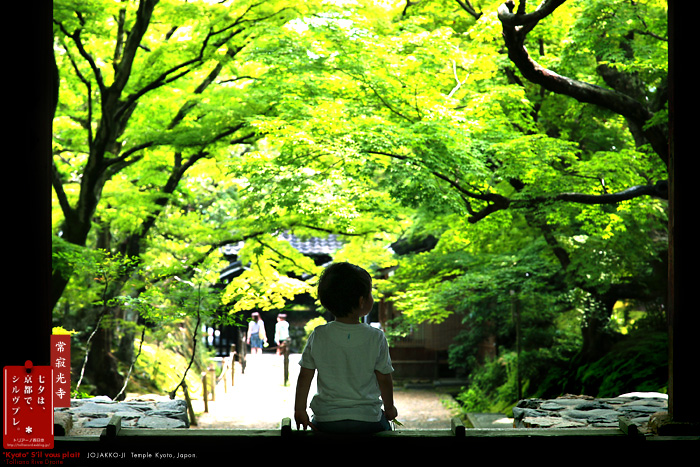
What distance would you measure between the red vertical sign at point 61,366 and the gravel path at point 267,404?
570cm

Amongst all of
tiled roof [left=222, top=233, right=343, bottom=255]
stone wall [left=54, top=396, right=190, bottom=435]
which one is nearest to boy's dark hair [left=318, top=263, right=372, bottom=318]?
stone wall [left=54, top=396, right=190, bottom=435]

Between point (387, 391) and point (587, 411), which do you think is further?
point (587, 411)

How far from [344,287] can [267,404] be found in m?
11.4

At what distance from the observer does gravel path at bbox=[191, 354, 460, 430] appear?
12.7m

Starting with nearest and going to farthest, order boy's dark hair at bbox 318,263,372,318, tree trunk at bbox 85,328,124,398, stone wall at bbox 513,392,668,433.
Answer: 1. boy's dark hair at bbox 318,263,372,318
2. stone wall at bbox 513,392,668,433
3. tree trunk at bbox 85,328,124,398

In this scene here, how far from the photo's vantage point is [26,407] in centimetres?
348

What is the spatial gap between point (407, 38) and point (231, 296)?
522 cm

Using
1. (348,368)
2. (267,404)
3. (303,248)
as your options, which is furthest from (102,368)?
(348,368)

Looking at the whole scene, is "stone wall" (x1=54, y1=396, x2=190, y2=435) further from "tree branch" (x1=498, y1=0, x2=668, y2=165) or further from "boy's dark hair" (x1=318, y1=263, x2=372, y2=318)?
"tree branch" (x1=498, y1=0, x2=668, y2=165)

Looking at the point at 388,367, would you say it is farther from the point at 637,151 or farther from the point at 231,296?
the point at 231,296

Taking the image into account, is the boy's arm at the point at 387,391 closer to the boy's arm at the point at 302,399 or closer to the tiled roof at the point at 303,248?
the boy's arm at the point at 302,399

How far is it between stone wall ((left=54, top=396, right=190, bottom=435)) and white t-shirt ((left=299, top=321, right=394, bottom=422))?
324 cm

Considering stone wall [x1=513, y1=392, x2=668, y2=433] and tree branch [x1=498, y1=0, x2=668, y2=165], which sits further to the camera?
tree branch [x1=498, y1=0, x2=668, y2=165]

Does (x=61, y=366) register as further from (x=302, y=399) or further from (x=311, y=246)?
(x=311, y=246)
